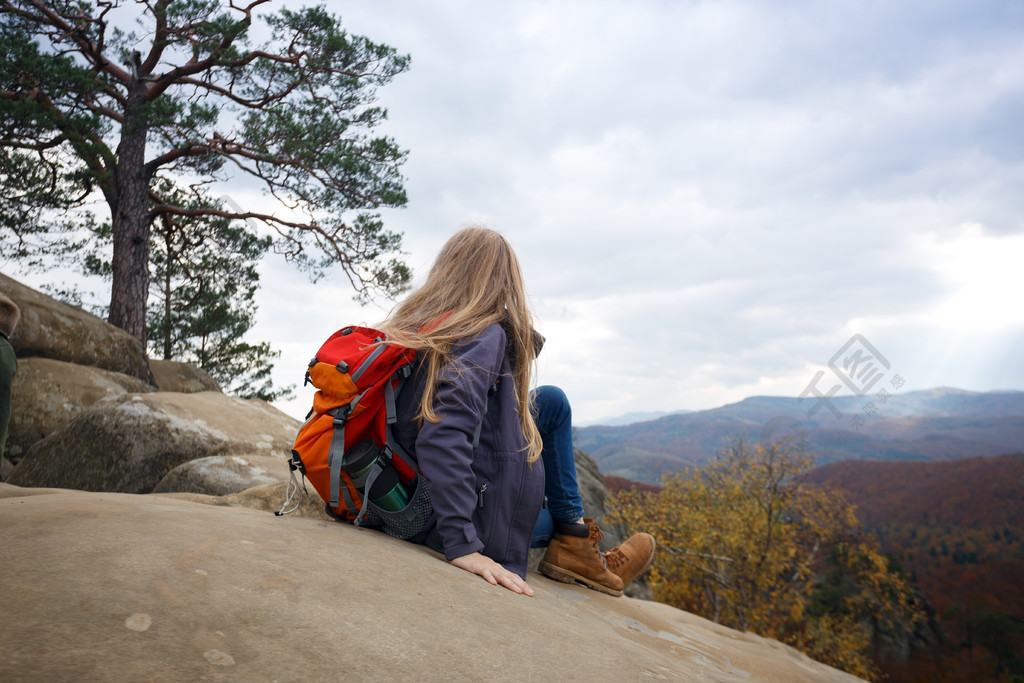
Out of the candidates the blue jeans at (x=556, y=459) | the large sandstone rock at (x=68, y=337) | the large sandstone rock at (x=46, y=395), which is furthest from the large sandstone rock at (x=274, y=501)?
the large sandstone rock at (x=68, y=337)

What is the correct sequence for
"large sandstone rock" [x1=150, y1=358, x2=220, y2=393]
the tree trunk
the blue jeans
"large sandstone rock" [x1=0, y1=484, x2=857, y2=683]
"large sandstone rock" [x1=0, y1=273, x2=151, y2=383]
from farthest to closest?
the tree trunk
"large sandstone rock" [x1=150, y1=358, x2=220, y2=393]
"large sandstone rock" [x1=0, y1=273, x2=151, y2=383]
the blue jeans
"large sandstone rock" [x1=0, y1=484, x2=857, y2=683]

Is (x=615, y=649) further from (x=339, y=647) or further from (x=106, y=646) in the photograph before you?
(x=106, y=646)

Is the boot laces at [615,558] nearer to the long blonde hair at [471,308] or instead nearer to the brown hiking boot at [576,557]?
the brown hiking boot at [576,557]

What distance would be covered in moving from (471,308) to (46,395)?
7.44m

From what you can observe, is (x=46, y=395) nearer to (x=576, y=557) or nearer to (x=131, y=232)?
(x=131, y=232)

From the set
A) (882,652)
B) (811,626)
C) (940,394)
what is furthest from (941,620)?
(940,394)

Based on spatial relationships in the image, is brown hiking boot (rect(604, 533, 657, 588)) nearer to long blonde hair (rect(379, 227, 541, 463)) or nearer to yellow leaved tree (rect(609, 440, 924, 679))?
long blonde hair (rect(379, 227, 541, 463))

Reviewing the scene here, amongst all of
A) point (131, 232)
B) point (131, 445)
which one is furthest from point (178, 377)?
point (131, 445)

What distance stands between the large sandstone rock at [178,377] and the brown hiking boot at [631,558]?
890cm

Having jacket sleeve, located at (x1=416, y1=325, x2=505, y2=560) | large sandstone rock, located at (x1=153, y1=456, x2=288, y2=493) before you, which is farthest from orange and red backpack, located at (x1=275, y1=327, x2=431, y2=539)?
large sandstone rock, located at (x1=153, y1=456, x2=288, y2=493)

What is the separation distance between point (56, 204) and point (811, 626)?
21.1m

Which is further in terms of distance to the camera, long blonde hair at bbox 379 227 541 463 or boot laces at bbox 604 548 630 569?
boot laces at bbox 604 548 630 569

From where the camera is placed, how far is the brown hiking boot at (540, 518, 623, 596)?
332cm

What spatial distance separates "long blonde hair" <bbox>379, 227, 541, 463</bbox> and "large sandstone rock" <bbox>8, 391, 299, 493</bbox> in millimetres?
3803
